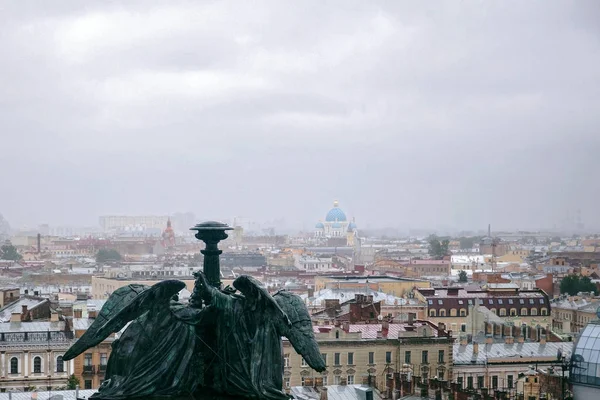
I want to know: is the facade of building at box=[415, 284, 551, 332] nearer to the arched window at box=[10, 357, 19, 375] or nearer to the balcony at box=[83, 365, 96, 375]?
the balcony at box=[83, 365, 96, 375]

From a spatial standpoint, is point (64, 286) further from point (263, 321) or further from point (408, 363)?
point (263, 321)

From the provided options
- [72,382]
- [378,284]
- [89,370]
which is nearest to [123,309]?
[72,382]

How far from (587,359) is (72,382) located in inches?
609

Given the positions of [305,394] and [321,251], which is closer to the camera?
[305,394]

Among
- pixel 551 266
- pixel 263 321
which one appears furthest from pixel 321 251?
pixel 263 321

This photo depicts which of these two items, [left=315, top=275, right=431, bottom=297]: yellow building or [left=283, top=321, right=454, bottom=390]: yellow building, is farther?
[left=315, top=275, right=431, bottom=297]: yellow building

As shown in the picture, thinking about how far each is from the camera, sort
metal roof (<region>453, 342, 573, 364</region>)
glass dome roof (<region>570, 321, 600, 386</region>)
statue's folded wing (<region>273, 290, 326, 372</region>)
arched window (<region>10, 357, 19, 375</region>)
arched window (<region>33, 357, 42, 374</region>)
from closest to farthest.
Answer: statue's folded wing (<region>273, 290, 326, 372</region>)
glass dome roof (<region>570, 321, 600, 386</region>)
arched window (<region>10, 357, 19, 375</region>)
arched window (<region>33, 357, 42, 374</region>)
metal roof (<region>453, 342, 573, 364</region>)

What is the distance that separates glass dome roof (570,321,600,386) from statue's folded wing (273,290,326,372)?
12309 millimetres

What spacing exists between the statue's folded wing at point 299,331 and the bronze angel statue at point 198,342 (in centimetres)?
1

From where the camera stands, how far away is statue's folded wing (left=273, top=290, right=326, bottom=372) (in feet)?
40.8

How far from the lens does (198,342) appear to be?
12.4 m

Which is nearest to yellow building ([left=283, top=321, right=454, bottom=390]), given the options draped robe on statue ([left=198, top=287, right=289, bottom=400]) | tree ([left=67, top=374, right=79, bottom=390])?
tree ([left=67, top=374, right=79, bottom=390])

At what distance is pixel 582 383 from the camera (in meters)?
23.8

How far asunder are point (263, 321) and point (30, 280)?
7840 centimetres
